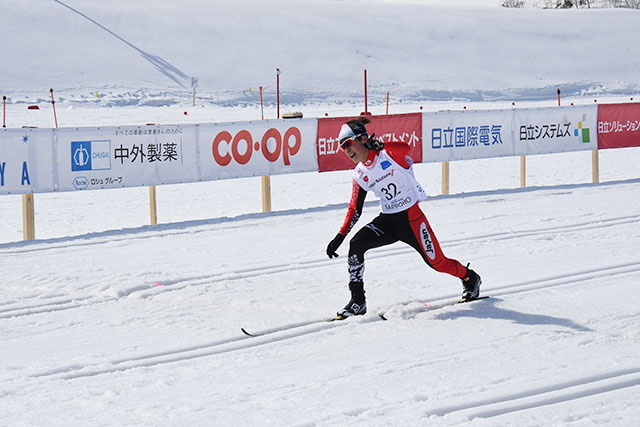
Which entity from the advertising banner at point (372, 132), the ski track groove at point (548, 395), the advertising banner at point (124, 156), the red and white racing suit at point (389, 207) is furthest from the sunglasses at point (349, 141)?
the advertising banner at point (372, 132)

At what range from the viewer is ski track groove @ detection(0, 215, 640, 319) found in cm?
776

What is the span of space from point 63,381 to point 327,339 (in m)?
1.95

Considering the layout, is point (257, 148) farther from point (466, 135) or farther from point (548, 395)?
point (548, 395)

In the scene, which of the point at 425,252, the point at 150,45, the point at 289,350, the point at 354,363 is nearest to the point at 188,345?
the point at 289,350

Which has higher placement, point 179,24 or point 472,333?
point 179,24

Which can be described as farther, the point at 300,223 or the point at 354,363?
the point at 300,223

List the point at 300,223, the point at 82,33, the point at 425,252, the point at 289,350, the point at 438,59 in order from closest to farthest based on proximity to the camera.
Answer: the point at 289,350 → the point at 425,252 → the point at 300,223 → the point at 82,33 → the point at 438,59

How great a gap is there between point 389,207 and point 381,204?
69mm

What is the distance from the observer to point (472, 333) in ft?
21.5

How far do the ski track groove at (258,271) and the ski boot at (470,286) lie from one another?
3.30 ft

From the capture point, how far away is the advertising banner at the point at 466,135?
14820mm

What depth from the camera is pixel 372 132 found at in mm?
14242

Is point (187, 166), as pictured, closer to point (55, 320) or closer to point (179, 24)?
point (55, 320)

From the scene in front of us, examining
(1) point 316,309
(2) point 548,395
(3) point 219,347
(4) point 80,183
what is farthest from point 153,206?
(2) point 548,395
